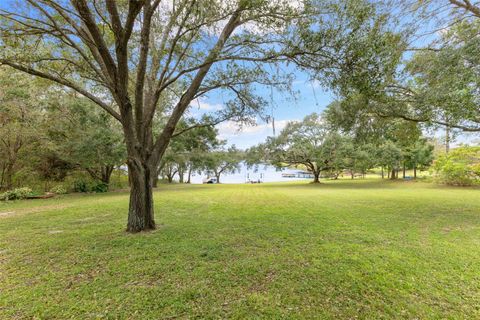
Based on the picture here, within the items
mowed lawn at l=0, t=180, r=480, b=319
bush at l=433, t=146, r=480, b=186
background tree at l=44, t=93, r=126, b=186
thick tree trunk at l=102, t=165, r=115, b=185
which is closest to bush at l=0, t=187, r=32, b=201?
background tree at l=44, t=93, r=126, b=186

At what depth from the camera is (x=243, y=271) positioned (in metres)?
2.70

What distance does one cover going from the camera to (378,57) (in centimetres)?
Answer: 335

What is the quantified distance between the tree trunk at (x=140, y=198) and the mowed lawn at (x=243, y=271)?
294mm

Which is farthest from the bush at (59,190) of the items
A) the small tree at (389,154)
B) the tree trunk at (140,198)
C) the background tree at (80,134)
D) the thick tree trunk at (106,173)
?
the small tree at (389,154)

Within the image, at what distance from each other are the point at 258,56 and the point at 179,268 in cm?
403

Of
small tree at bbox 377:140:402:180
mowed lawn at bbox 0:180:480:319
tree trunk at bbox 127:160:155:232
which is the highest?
small tree at bbox 377:140:402:180

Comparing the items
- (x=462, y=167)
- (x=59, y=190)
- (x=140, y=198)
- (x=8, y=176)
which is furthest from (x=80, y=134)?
(x=462, y=167)

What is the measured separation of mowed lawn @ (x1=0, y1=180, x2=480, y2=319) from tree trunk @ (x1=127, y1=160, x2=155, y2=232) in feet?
0.96

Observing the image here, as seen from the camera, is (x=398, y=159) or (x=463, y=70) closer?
(x=463, y=70)

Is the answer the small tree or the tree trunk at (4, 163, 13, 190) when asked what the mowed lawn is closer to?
the tree trunk at (4, 163, 13, 190)

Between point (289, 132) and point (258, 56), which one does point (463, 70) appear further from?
point (289, 132)

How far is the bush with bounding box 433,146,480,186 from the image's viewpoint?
14.3m

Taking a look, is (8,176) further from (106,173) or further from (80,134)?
(106,173)

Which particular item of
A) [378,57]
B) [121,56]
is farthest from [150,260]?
[378,57]
